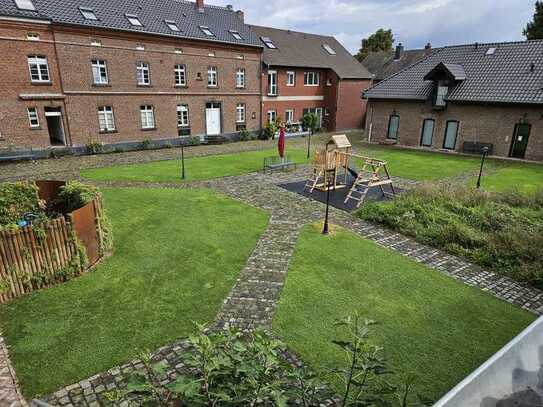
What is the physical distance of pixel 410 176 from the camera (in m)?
18.6

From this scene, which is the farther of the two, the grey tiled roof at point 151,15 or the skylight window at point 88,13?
the skylight window at point 88,13

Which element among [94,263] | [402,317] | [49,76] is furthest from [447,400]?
[49,76]

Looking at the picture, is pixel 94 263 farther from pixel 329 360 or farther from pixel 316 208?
pixel 316 208

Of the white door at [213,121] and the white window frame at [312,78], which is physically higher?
the white window frame at [312,78]

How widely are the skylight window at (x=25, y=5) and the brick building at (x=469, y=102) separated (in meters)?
23.5

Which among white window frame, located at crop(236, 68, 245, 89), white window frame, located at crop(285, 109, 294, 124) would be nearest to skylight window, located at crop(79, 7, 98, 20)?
white window frame, located at crop(236, 68, 245, 89)

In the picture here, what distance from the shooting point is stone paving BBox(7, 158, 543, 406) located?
17.7ft

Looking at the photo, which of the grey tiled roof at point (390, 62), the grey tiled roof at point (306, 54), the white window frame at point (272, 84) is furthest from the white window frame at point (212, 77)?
the grey tiled roof at point (390, 62)

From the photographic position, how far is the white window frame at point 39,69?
67.5 ft

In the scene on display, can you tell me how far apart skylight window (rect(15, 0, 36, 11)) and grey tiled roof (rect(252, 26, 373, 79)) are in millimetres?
17115

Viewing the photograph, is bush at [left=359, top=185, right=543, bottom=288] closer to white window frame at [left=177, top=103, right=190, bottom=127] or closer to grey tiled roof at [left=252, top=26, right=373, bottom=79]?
white window frame at [left=177, top=103, right=190, bottom=127]

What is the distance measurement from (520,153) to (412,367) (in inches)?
889

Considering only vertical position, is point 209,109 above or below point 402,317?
above

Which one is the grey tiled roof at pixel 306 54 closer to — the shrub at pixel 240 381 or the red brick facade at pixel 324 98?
the red brick facade at pixel 324 98
